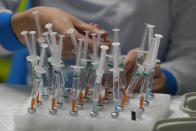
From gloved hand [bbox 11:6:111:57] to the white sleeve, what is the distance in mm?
244

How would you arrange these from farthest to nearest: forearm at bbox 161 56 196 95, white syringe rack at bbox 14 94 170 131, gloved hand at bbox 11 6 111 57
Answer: forearm at bbox 161 56 196 95 → gloved hand at bbox 11 6 111 57 → white syringe rack at bbox 14 94 170 131

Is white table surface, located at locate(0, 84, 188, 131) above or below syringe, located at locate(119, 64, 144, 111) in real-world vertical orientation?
below

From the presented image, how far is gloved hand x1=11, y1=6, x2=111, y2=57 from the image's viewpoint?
2.12 feet

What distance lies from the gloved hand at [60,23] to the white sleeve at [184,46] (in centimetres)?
24

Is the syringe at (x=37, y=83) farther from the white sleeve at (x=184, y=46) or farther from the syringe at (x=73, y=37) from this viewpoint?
the white sleeve at (x=184, y=46)

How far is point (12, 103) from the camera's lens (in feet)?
2.16

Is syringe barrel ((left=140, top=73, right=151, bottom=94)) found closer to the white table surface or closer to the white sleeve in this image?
the white table surface

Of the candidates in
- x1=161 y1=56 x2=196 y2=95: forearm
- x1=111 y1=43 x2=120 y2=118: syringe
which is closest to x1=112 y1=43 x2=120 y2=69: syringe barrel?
x1=111 y1=43 x2=120 y2=118: syringe

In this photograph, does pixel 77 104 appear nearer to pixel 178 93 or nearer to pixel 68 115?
pixel 68 115

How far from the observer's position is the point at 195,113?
18.5 inches

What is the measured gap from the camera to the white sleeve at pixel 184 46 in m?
0.82

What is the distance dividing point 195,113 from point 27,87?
39 centimetres

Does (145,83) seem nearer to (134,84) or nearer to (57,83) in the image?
(134,84)

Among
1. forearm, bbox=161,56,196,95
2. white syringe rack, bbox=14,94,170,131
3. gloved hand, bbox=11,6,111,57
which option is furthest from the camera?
forearm, bbox=161,56,196,95
